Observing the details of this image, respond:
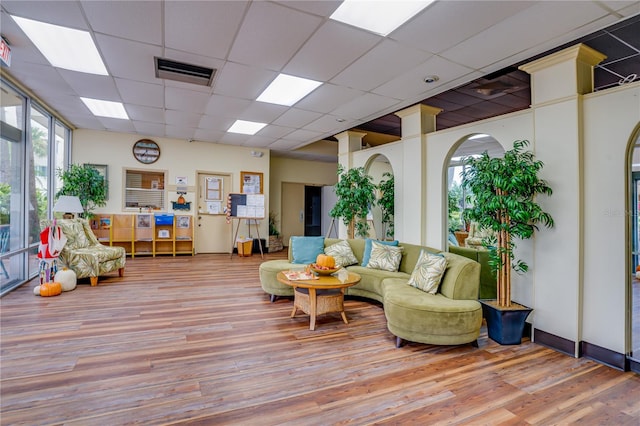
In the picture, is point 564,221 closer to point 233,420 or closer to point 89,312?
point 233,420

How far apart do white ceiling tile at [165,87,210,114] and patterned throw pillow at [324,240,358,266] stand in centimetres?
300

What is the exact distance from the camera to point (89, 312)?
383 cm

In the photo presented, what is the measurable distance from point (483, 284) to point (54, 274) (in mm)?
6051

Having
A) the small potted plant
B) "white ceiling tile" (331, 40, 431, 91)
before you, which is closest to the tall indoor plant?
the small potted plant

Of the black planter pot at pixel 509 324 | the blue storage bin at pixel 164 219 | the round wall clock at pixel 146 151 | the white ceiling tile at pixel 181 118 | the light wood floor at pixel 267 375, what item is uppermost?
the white ceiling tile at pixel 181 118

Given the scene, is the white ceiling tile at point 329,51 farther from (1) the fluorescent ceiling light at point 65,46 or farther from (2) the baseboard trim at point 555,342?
(2) the baseboard trim at point 555,342

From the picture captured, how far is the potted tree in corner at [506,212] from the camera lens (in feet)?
10.2

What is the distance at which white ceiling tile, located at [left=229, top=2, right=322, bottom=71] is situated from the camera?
106 inches

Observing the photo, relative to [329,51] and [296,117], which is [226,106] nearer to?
[296,117]

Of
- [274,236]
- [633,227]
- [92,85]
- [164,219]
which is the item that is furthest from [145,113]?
[633,227]

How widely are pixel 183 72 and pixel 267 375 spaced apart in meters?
3.65

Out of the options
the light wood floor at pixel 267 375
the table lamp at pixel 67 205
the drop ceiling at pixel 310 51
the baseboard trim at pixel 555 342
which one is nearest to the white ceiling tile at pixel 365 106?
the drop ceiling at pixel 310 51

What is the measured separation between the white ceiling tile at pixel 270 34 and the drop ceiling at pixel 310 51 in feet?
0.04

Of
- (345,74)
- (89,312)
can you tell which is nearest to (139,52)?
(345,74)
